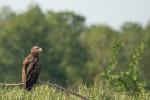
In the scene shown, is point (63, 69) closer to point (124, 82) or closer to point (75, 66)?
point (75, 66)

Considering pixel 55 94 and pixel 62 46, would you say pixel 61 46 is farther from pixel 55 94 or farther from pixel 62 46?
pixel 55 94

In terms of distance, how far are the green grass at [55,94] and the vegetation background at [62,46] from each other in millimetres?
48625

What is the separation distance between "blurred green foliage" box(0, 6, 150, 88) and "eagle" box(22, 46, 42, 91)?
53.4m

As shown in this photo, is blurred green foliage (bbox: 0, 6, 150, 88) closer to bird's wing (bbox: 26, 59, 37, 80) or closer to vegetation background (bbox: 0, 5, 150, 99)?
vegetation background (bbox: 0, 5, 150, 99)

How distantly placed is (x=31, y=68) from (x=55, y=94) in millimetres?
987

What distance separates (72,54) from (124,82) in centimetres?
5974

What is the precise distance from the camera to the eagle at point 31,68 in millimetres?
18947

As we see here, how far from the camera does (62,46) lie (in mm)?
91438

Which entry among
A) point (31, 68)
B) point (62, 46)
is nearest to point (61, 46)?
point (62, 46)

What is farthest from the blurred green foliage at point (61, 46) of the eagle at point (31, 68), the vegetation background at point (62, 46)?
the eagle at point (31, 68)

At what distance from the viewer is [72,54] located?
88.7 metres

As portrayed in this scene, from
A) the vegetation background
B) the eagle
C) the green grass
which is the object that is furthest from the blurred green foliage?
the eagle

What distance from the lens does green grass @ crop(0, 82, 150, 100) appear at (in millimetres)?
19117

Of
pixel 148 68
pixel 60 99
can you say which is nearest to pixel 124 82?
pixel 60 99
